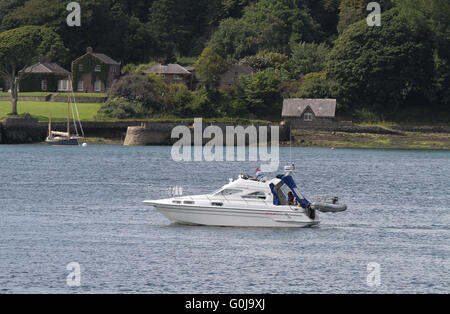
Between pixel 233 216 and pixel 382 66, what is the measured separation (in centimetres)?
8719

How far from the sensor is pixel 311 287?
33.3 meters

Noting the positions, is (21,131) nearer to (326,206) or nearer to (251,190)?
(251,190)

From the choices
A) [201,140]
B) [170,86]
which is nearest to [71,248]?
[201,140]

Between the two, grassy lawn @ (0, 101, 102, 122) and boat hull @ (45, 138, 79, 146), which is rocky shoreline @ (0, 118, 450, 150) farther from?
grassy lawn @ (0, 101, 102, 122)

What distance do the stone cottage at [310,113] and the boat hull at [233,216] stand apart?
7957cm

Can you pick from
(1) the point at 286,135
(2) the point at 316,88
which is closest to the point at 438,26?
(2) the point at 316,88

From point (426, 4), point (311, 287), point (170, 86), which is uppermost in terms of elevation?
point (426, 4)

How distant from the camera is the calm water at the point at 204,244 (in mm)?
33656

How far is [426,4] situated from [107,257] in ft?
350

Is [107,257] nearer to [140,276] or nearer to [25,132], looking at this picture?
[140,276]

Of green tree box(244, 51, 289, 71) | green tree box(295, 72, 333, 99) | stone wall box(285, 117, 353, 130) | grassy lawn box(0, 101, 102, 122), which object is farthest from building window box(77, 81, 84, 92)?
stone wall box(285, 117, 353, 130)

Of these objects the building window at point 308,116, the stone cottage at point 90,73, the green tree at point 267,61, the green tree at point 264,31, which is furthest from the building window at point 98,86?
the building window at point 308,116

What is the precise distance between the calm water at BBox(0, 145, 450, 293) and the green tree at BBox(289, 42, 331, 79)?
72.1m

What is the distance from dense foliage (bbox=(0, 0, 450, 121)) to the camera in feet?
413
